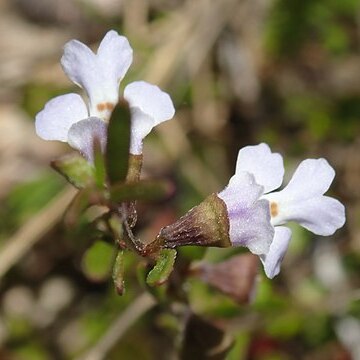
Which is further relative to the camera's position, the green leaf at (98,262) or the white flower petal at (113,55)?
the green leaf at (98,262)

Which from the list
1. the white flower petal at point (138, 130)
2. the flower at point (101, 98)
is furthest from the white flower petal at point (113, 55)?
the white flower petal at point (138, 130)

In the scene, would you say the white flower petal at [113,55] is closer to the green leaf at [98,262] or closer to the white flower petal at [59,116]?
the white flower petal at [59,116]

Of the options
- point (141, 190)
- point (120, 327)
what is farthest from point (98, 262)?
point (141, 190)

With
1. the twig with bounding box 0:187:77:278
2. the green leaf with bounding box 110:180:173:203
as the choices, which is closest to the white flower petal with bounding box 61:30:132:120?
the green leaf with bounding box 110:180:173:203

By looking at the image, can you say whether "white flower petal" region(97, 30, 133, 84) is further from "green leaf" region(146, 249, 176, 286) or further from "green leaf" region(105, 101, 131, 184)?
"green leaf" region(146, 249, 176, 286)

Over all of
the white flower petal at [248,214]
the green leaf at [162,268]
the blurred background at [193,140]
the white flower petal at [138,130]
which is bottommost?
the blurred background at [193,140]

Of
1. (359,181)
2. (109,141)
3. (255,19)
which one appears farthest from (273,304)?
(255,19)

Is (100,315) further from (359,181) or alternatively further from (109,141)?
(109,141)
